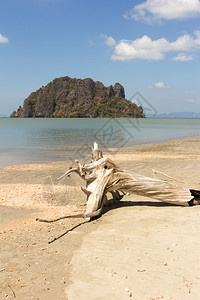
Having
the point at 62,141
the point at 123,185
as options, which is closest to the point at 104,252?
the point at 123,185

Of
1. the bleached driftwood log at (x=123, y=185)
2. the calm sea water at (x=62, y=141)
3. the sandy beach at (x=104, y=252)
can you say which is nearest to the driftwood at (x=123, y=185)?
the bleached driftwood log at (x=123, y=185)

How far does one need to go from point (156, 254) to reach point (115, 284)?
3.42ft

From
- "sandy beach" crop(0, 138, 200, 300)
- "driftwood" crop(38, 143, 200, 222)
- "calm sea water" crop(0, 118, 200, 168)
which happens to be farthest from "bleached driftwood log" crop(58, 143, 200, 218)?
"calm sea water" crop(0, 118, 200, 168)

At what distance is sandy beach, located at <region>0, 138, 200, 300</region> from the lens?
3.63 metres

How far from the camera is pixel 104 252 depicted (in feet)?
15.5

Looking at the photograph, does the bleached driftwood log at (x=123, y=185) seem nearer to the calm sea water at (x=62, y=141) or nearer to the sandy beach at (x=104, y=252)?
the sandy beach at (x=104, y=252)

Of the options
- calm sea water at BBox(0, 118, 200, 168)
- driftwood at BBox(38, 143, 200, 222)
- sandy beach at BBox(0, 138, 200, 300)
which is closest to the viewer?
sandy beach at BBox(0, 138, 200, 300)

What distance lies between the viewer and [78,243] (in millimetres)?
A: 5301

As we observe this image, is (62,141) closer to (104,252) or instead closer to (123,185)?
(123,185)

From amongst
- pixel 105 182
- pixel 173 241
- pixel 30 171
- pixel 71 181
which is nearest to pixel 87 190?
pixel 105 182

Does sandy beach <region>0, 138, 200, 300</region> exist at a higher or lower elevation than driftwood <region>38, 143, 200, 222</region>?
lower

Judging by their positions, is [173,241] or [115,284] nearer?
[115,284]

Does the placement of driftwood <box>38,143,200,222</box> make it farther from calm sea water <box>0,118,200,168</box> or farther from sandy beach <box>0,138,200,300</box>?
calm sea water <box>0,118,200,168</box>

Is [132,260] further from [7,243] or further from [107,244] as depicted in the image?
[7,243]
